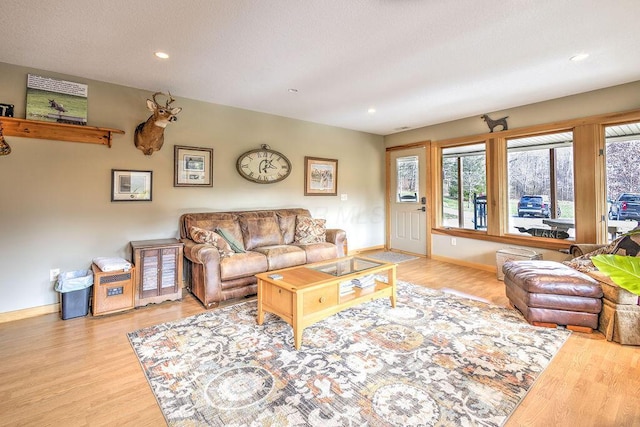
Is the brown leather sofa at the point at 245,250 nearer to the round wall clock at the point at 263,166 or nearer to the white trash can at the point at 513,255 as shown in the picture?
the round wall clock at the point at 263,166

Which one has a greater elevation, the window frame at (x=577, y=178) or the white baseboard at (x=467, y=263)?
the window frame at (x=577, y=178)

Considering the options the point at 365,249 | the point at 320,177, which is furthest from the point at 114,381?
the point at 365,249

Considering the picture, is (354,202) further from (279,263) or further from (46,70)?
(46,70)

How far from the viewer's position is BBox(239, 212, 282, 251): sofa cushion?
402 centimetres

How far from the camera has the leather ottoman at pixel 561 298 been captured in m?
2.52

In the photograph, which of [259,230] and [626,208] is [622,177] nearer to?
[626,208]

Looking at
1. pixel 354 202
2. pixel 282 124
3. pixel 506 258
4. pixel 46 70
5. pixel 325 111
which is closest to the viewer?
pixel 46 70

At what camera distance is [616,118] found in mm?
3449

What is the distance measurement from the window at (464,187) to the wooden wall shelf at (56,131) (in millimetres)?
5116

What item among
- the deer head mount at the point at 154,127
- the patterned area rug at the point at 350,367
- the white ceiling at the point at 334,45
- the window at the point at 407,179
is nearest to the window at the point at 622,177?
the white ceiling at the point at 334,45

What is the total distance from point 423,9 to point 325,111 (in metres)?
2.58

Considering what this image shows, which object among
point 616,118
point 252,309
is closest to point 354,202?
point 252,309

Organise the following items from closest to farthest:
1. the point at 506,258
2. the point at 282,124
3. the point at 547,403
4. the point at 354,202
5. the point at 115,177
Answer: the point at 547,403 < the point at 115,177 < the point at 506,258 < the point at 282,124 < the point at 354,202

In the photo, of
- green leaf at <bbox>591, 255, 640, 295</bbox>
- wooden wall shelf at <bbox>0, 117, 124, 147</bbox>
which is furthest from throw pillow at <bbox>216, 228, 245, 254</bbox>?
green leaf at <bbox>591, 255, 640, 295</bbox>
